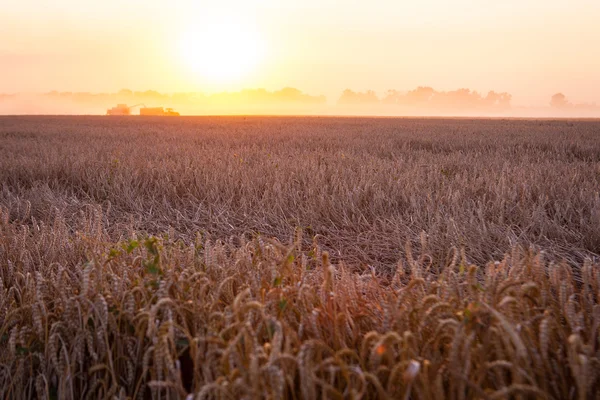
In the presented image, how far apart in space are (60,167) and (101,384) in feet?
15.6

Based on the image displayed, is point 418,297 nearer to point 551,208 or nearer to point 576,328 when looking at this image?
point 576,328

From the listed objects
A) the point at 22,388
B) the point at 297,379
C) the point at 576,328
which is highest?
the point at 576,328

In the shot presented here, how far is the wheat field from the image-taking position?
104cm

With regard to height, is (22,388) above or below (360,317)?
below

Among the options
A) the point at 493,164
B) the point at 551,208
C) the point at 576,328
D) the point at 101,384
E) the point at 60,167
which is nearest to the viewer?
the point at 576,328

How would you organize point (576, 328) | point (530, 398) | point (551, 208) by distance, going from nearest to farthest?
point (530, 398)
point (576, 328)
point (551, 208)

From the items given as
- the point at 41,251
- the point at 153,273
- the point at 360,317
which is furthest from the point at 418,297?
the point at 41,251

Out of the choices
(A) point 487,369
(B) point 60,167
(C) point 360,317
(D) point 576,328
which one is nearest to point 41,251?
(C) point 360,317

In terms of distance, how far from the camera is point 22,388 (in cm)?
130

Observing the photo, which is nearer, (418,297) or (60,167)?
(418,297)

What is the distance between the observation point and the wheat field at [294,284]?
3.42 ft

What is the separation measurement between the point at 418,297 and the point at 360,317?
21cm

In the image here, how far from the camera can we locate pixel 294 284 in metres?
1.51

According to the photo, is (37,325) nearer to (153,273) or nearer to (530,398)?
(153,273)
